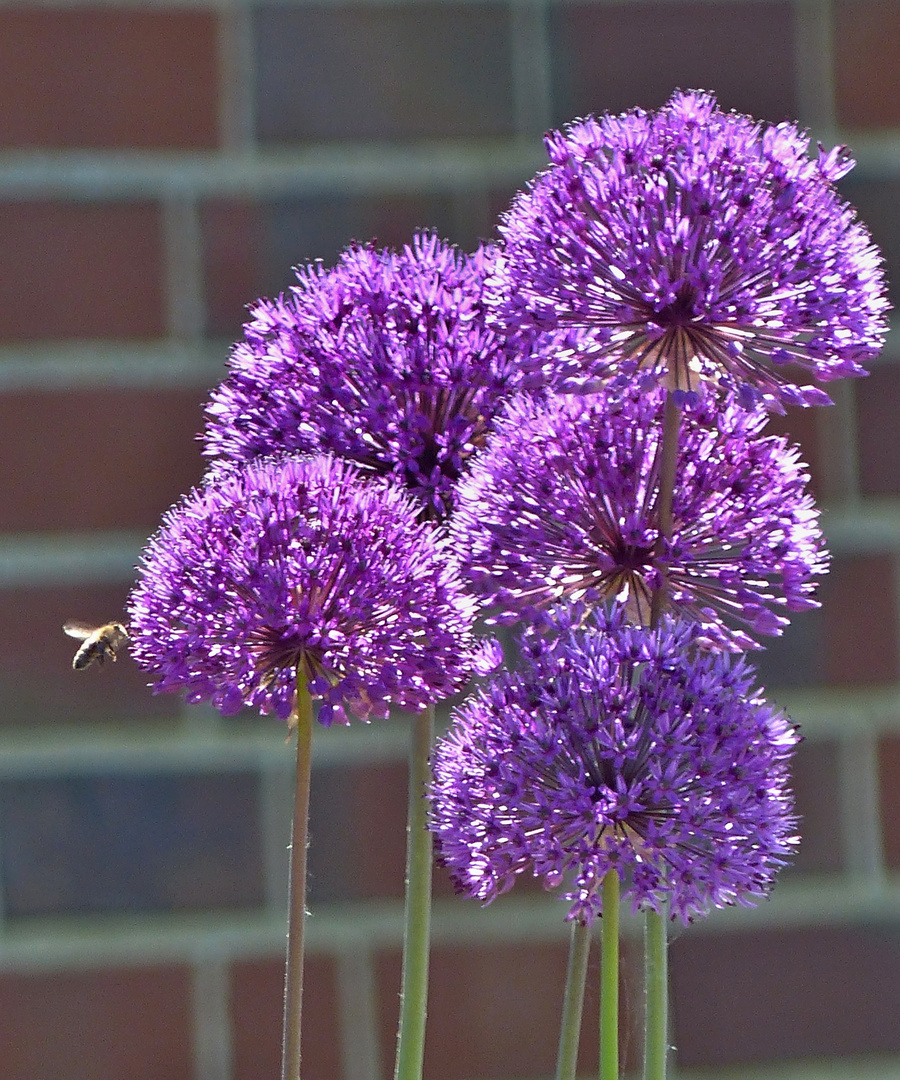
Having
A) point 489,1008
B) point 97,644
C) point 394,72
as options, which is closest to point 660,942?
point 97,644

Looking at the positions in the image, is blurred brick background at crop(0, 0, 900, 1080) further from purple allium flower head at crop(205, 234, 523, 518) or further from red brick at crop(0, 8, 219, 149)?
purple allium flower head at crop(205, 234, 523, 518)

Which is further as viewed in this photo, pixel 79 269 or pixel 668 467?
pixel 79 269

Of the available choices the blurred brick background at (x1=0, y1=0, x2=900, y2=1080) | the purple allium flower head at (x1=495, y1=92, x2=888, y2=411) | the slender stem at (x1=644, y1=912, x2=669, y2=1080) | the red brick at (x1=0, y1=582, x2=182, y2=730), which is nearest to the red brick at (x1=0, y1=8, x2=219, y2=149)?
the blurred brick background at (x1=0, y1=0, x2=900, y2=1080)

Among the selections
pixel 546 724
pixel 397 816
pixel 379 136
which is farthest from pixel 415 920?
pixel 379 136

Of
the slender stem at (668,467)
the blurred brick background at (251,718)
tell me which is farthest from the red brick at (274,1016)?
the slender stem at (668,467)

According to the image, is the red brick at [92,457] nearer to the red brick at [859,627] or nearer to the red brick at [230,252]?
the red brick at [230,252]

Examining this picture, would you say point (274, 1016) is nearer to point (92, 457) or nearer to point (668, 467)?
point (92, 457)
